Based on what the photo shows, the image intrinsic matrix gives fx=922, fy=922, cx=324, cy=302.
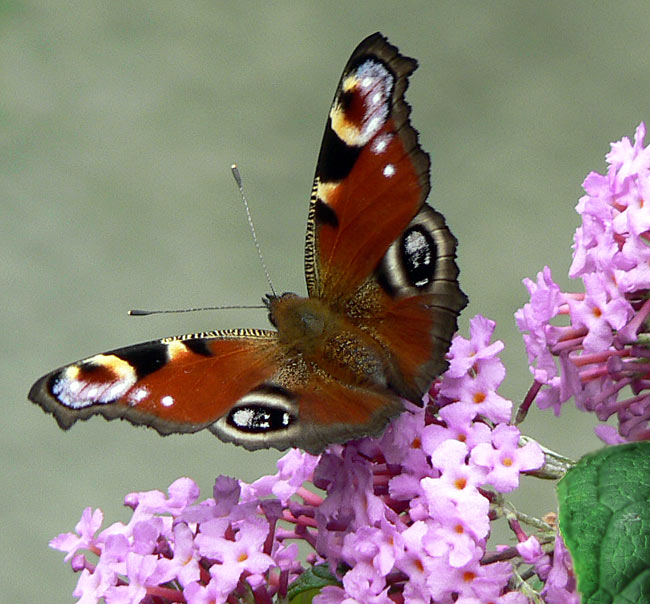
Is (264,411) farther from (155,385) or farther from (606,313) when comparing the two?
(606,313)

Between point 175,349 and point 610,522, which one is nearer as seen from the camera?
point 610,522

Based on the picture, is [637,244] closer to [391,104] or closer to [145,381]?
[391,104]

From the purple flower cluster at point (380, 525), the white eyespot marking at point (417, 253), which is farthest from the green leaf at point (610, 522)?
the white eyespot marking at point (417, 253)

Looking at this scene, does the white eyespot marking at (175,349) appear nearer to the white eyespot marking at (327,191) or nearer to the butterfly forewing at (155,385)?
the butterfly forewing at (155,385)

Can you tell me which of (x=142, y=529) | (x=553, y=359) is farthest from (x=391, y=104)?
(x=142, y=529)

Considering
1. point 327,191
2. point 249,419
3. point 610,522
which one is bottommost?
point 610,522

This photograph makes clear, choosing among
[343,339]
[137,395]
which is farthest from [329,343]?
[137,395]
